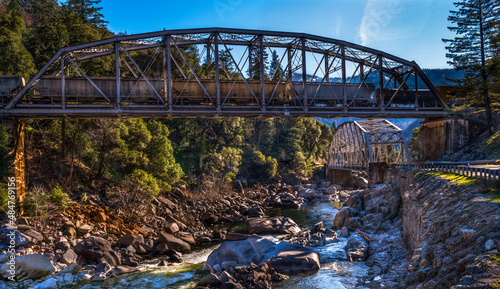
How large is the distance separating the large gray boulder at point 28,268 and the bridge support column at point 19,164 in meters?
6.62

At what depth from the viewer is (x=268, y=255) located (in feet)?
65.6

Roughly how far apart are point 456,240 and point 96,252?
19370mm

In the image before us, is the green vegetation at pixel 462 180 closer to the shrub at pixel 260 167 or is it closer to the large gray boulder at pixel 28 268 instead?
the large gray boulder at pixel 28 268

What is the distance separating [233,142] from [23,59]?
122ft

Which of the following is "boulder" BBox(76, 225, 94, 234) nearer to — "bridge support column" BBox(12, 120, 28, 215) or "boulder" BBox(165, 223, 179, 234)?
"bridge support column" BBox(12, 120, 28, 215)

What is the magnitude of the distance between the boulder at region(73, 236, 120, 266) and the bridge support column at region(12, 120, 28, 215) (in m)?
6.14

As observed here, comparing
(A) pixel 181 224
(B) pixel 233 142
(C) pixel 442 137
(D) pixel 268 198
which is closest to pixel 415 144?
(C) pixel 442 137

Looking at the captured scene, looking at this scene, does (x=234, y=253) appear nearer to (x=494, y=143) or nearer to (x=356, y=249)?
(x=356, y=249)

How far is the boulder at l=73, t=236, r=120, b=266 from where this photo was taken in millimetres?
20828

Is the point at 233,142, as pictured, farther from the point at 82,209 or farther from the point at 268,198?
the point at 82,209

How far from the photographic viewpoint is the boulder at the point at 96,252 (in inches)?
820

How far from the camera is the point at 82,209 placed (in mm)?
27359

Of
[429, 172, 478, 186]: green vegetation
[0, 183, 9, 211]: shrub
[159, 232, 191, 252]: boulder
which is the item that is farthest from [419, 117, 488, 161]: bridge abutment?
[0, 183, 9, 211]: shrub

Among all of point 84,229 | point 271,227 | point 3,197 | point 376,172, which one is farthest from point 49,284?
point 376,172
